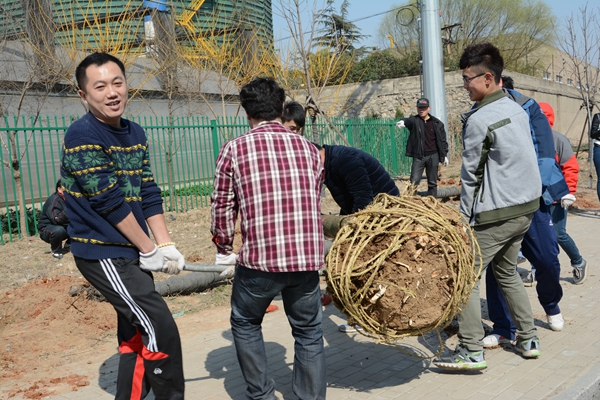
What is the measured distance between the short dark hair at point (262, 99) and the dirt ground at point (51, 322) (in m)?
2.34

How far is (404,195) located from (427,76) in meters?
13.5

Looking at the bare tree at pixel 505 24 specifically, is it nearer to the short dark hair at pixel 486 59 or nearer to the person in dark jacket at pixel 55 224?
the person in dark jacket at pixel 55 224

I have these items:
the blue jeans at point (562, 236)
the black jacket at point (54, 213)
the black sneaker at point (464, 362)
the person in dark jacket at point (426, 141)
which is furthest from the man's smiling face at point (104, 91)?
the person in dark jacket at point (426, 141)

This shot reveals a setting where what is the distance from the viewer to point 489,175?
13.1 feet

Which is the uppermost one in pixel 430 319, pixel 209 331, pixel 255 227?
pixel 255 227

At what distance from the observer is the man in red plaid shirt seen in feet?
10.1

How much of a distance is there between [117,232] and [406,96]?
23.1 m

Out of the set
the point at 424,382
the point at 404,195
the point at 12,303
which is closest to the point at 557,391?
the point at 424,382

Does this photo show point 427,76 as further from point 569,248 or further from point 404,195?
point 404,195

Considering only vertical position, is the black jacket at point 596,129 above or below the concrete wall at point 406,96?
below

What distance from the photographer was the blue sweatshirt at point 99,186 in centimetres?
285

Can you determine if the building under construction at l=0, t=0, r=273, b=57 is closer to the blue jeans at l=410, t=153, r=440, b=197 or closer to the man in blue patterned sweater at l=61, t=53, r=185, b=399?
the blue jeans at l=410, t=153, r=440, b=197

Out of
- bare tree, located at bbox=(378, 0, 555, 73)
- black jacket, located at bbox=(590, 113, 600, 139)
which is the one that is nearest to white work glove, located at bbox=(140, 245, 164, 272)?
black jacket, located at bbox=(590, 113, 600, 139)

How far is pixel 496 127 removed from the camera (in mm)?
3896
